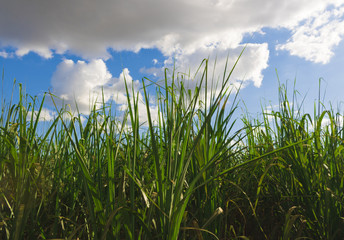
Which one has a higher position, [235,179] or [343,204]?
[235,179]

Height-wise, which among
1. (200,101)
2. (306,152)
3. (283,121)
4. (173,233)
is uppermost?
(200,101)

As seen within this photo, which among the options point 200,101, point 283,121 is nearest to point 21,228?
point 200,101

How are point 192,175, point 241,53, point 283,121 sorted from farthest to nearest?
point 283,121 → point 192,175 → point 241,53

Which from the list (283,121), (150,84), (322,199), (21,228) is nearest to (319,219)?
(322,199)

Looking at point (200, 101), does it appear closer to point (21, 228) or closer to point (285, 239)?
point (285, 239)

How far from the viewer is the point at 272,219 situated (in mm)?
1726

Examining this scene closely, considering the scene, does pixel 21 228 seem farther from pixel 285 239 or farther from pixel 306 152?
pixel 306 152

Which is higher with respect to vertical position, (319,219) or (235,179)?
(235,179)

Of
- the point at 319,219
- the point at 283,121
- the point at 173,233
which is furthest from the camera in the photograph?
the point at 283,121

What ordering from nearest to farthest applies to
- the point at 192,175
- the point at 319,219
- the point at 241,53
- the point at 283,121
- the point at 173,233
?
the point at 173,233
the point at 241,53
the point at 192,175
the point at 319,219
the point at 283,121

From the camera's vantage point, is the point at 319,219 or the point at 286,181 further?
the point at 286,181

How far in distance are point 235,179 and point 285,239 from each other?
0.54 meters

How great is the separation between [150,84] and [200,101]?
35cm

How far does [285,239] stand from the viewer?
3.92ft
